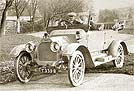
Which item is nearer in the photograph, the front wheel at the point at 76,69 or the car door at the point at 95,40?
the front wheel at the point at 76,69

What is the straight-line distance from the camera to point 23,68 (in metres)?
1.37

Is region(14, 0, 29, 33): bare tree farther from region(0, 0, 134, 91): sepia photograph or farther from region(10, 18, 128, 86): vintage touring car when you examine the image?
region(10, 18, 128, 86): vintage touring car

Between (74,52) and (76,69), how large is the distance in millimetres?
79

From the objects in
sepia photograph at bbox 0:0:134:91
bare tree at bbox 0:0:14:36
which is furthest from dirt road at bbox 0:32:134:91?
bare tree at bbox 0:0:14:36

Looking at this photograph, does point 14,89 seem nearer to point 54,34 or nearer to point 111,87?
point 54,34

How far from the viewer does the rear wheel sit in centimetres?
137

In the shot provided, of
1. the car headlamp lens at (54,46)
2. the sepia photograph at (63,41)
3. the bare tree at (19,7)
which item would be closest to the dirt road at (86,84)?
the sepia photograph at (63,41)

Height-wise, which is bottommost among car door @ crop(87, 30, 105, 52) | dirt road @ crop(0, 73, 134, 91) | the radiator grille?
dirt road @ crop(0, 73, 134, 91)

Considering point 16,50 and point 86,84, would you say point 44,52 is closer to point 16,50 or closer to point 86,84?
point 16,50

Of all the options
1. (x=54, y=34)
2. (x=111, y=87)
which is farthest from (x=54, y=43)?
(x=111, y=87)

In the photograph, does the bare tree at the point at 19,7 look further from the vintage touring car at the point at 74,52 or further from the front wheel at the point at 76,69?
the front wheel at the point at 76,69

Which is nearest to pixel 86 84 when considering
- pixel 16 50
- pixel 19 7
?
pixel 16 50

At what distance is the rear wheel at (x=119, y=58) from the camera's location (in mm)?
1365

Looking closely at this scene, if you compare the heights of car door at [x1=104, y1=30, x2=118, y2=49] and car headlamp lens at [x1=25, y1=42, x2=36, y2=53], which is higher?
car door at [x1=104, y1=30, x2=118, y2=49]
